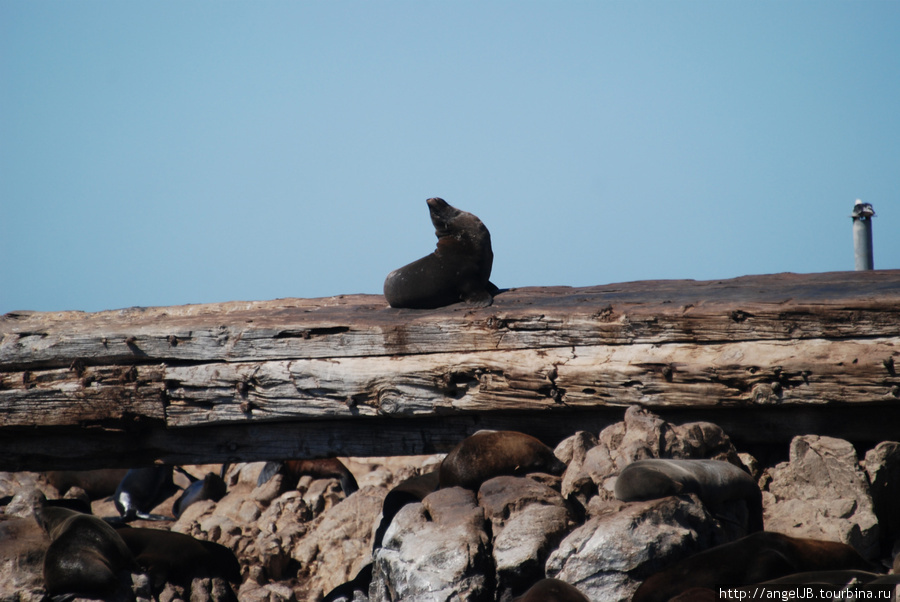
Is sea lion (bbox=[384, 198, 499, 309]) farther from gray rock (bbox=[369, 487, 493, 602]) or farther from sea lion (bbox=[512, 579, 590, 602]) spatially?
sea lion (bbox=[512, 579, 590, 602])

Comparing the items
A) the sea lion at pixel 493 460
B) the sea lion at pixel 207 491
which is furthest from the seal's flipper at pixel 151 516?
the sea lion at pixel 493 460

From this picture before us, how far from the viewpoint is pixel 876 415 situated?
5.04 meters

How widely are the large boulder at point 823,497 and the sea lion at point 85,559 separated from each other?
4.62m

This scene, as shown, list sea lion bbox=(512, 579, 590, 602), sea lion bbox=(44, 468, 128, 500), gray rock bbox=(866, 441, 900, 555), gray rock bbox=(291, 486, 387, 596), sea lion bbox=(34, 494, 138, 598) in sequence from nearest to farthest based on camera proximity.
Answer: sea lion bbox=(512, 579, 590, 602)
gray rock bbox=(866, 441, 900, 555)
sea lion bbox=(34, 494, 138, 598)
gray rock bbox=(291, 486, 387, 596)
sea lion bbox=(44, 468, 128, 500)

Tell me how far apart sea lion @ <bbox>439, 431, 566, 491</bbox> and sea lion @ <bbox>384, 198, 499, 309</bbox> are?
1.38 metres

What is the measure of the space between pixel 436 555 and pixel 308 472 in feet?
15.1

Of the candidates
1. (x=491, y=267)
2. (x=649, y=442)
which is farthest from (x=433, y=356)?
(x=649, y=442)

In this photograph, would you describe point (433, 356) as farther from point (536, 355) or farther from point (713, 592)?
point (713, 592)

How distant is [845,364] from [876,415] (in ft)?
1.68


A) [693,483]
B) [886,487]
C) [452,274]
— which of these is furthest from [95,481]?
[886,487]

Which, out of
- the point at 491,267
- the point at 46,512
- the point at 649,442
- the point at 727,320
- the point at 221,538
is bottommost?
the point at 221,538

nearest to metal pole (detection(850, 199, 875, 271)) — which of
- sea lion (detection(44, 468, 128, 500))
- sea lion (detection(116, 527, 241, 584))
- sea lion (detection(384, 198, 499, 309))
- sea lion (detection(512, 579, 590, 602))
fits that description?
sea lion (detection(384, 198, 499, 309))

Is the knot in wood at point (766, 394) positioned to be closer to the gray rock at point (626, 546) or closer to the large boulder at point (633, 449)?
the large boulder at point (633, 449)

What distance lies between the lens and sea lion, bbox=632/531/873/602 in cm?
353
